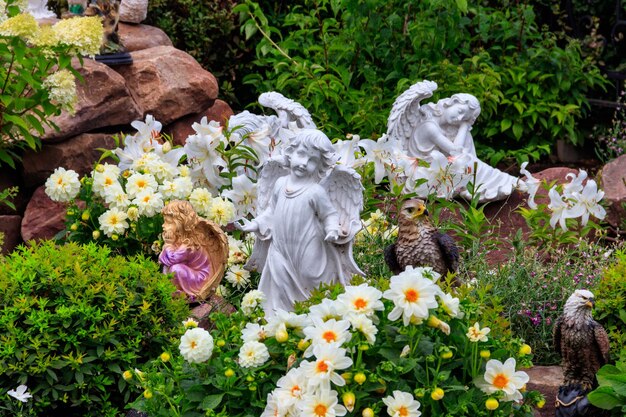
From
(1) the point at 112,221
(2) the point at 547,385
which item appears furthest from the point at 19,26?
(2) the point at 547,385

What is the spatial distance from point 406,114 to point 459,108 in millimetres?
405

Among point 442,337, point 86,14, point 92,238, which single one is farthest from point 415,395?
point 86,14

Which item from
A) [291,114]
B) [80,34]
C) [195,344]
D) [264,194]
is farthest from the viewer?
[291,114]

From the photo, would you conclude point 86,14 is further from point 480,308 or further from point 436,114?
point 480,308

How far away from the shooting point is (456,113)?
23.1ft

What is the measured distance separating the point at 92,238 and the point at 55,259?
44.9 inches

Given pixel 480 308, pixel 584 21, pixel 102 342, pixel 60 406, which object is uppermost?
pixel 480 308

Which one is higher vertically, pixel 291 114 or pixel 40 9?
pixel 291 114

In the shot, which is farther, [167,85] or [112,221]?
[167,85]

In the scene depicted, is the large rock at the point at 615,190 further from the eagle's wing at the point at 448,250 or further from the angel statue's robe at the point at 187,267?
the angel statue's robe at the point at 187,267

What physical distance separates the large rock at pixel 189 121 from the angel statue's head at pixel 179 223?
2.25 metres

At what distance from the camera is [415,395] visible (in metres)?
3.63

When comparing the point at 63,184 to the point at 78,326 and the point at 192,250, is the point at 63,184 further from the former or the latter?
the point at 78,326

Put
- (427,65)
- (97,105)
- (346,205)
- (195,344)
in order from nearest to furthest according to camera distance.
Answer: (195,344) < (346,205) < (97,105) < (427,65)
